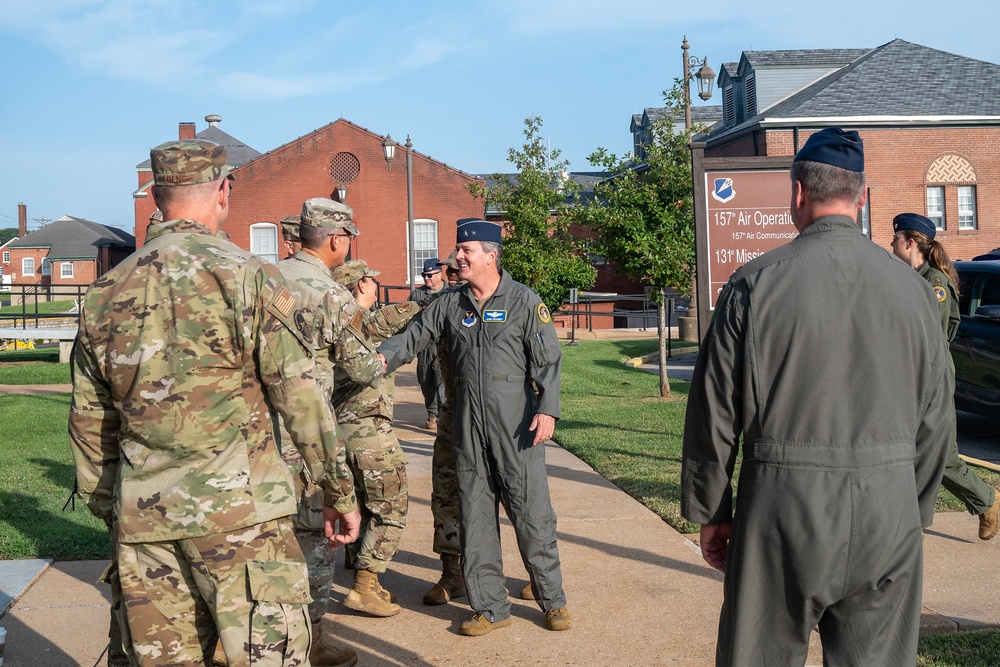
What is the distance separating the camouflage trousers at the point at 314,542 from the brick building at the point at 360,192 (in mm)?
33902

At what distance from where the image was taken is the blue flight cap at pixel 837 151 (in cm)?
294

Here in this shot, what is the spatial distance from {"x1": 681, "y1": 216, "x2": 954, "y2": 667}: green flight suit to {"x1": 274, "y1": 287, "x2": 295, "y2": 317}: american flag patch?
1.29 m

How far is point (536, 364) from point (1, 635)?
2681mm

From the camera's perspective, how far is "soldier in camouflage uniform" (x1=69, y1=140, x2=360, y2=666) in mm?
2924

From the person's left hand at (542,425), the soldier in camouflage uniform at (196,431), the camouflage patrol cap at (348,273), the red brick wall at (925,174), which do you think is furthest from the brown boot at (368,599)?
the red brick wall at (925,174)

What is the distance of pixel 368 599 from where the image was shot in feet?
17.3

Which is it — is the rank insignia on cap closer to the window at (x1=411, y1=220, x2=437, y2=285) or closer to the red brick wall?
the red brick wall

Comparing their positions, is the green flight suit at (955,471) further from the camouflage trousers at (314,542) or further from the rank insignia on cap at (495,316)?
the camouflage trousers at (314,542)

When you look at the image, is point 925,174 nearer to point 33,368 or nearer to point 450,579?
point 33,368

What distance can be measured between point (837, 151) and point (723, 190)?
184 inches

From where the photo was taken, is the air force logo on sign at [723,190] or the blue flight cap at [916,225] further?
the air force logo on sign at [723,190]

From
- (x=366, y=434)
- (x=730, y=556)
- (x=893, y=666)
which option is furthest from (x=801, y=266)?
(x=366, y=434)

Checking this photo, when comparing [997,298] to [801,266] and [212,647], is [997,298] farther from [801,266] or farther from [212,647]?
[212,647]

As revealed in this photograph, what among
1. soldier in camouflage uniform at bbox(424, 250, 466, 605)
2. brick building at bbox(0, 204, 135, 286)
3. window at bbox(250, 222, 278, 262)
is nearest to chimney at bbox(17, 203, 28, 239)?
brick building at bbox(0, 204, 135, 286)
